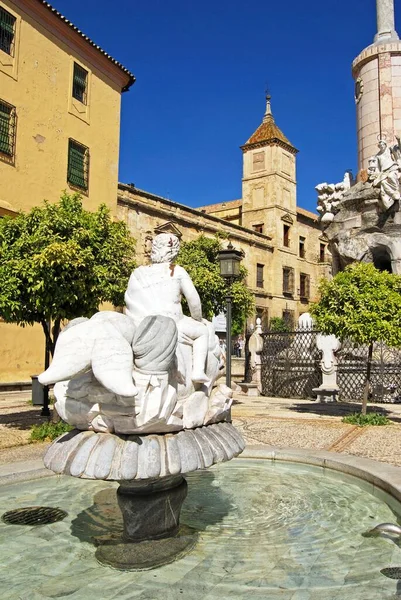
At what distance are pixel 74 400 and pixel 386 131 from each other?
15.6 m

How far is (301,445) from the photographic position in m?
6.51

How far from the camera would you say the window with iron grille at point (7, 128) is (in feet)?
53.6

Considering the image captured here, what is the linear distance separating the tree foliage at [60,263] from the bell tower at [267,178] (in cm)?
3326

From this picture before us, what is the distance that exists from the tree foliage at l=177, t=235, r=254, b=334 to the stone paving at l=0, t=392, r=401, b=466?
8.98 m

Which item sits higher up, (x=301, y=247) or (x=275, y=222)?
(x=275, y=222)

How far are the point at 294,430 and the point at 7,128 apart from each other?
46.4 feet

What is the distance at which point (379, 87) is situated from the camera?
51.6 ft

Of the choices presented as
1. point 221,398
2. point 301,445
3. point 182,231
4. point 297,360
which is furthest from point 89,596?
point 182,231

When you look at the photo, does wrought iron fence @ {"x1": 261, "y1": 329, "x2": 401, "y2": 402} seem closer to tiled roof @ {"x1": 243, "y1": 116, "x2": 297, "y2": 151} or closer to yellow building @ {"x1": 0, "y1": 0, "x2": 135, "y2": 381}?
yellow building @ {"x1": 0, "y1": 0, "x2": 135, "y2": 381}

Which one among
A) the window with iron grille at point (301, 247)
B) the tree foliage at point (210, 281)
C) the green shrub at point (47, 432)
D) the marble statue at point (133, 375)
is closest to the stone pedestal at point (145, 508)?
the marble statue at point (133, 375)

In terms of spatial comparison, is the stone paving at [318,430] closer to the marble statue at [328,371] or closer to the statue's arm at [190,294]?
the marble statue at [328,371]

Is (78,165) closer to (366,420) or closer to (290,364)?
(290,364)

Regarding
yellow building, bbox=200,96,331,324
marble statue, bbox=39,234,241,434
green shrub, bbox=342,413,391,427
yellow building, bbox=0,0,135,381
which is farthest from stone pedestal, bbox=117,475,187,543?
yellow building, bbox=200,96,331,324

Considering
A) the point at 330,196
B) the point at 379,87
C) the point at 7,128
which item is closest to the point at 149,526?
the point at 330,196
